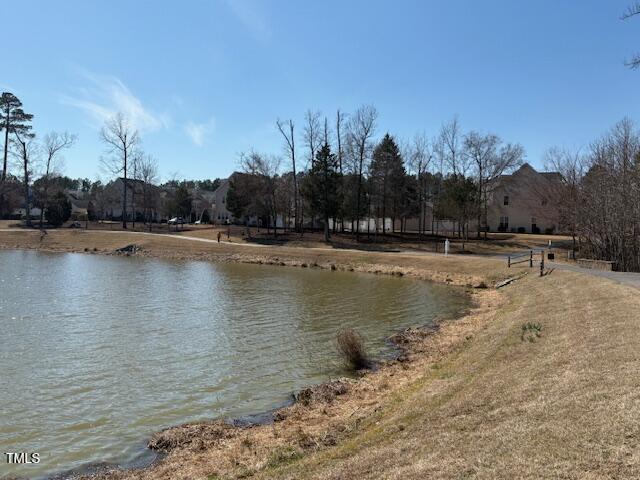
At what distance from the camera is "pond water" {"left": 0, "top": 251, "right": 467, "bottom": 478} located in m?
8.79

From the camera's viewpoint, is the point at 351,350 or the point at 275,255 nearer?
the point at 351,350

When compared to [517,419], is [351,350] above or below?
below

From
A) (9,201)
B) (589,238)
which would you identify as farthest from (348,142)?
(9,201)

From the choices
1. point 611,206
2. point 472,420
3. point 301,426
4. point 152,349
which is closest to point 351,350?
point 301,426

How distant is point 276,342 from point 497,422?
30.3ft

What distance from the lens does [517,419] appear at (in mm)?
6500

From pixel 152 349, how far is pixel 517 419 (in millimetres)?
10167

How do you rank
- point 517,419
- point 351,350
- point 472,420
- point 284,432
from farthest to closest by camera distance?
point 351,350, point 284,432, point 472,420, point 517,419

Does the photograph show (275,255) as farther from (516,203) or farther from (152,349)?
(516,203)

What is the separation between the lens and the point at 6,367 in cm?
1175

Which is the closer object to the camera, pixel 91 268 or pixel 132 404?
pixel 132 404

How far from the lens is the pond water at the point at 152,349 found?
8.79m

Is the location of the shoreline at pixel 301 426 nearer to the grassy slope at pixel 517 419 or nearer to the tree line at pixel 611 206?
the grassy slope at pixel 517 419

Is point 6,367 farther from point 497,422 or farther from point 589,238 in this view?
point 589,238
